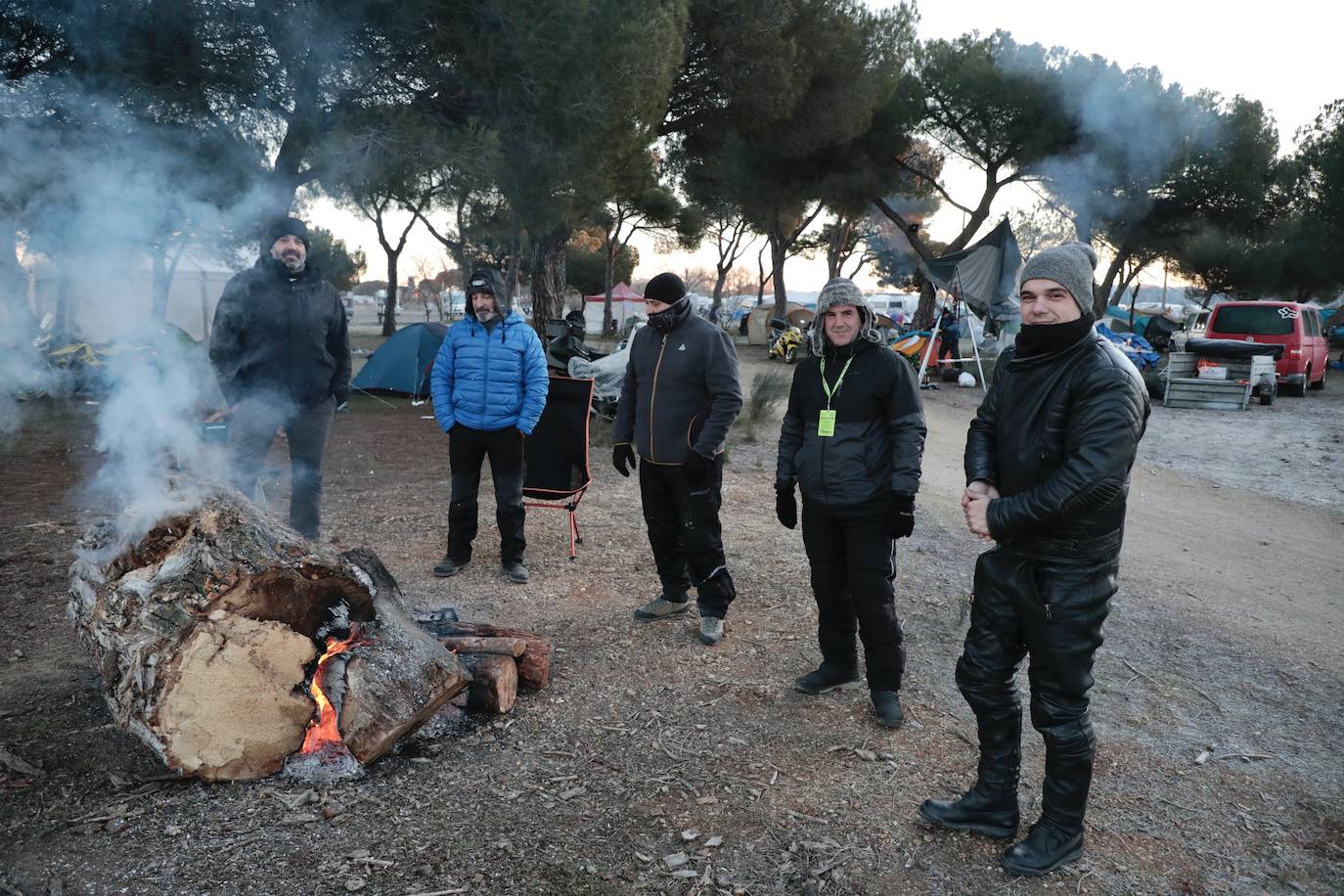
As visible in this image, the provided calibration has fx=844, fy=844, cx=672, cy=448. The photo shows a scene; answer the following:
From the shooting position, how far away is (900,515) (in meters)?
3.17

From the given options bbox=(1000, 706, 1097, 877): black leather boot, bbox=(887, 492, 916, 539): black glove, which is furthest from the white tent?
bbox=(1000, 706, 1097, 877): black leather boot

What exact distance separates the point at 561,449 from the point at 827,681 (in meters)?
2.58

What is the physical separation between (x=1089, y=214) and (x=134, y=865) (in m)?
22.9

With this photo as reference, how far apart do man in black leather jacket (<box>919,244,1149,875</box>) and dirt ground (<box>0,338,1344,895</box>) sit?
0.35 m

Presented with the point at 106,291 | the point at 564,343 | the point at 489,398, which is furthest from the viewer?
the point at 564,343

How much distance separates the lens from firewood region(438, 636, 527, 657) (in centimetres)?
340

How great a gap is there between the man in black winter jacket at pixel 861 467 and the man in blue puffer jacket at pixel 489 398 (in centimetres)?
200

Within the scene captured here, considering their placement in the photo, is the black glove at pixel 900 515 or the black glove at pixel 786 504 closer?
the black glove at pixel 900 515

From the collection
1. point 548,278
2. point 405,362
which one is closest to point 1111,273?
point 548,278

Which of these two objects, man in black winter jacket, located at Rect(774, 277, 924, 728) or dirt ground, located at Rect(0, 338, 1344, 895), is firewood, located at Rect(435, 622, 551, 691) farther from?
man in black winter jacket, located at Rect(774, 277, 924, 728)

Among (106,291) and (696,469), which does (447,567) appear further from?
(106,291)

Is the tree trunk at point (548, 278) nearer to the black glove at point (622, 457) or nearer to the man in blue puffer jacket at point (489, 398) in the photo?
the man in blue puffer jacket at point (489, 398)

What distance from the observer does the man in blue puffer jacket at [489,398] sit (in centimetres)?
483

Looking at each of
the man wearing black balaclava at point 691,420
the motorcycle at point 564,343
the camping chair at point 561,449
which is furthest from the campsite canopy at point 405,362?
the man wearing black balaclava at point 691,420
